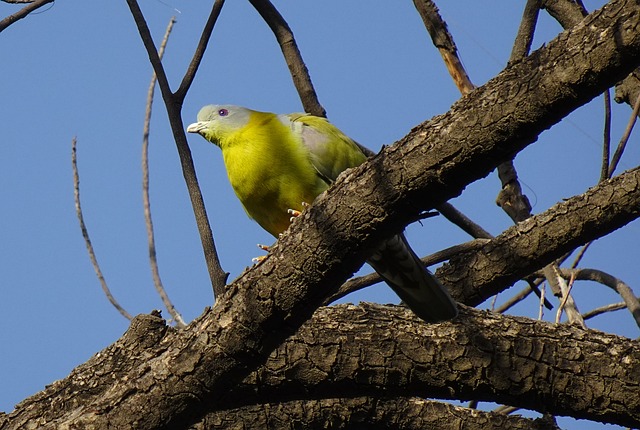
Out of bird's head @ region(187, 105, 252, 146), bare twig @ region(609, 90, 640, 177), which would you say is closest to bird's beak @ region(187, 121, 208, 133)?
bird's head @ region(187, 105, 252, 146)

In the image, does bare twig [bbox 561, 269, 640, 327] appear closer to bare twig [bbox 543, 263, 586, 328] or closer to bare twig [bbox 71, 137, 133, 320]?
bare twig [bbox 543, 263, 586, 328]

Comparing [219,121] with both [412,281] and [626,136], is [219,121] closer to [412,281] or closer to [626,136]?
[412,281]

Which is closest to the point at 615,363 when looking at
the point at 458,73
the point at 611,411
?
the point at 611,411

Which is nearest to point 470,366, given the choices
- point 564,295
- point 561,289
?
point 564,295

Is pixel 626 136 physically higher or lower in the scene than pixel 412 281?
higher

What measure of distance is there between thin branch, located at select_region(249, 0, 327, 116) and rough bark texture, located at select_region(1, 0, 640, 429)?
2203 mm

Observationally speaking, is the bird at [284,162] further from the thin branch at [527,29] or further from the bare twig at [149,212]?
the thin branch at [527,29]

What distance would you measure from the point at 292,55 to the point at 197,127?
2.40 feet

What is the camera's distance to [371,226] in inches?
106

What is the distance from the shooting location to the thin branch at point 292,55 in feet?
17.0

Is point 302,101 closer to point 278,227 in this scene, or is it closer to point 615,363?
point 278,227

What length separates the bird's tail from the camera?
3586 millimetres


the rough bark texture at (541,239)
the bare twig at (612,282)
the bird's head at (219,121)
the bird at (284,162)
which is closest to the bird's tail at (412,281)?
the bird at (284,162)

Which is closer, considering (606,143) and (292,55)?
(606,143)
